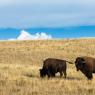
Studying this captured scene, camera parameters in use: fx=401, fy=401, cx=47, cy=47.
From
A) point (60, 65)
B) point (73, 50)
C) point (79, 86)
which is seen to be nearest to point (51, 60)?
point (60, 65)

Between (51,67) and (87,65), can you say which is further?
(51,67)

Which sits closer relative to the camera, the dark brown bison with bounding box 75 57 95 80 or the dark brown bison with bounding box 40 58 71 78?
the dark brown bison with bounding box 75 57 95 80

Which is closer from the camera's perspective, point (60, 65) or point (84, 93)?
point (84, 93)

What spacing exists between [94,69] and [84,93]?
7317mm

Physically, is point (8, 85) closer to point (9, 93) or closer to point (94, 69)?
point (9, 93)

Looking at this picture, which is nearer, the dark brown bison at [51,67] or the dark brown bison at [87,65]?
the dark brown bison at [87,65]

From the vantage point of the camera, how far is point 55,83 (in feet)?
64.8

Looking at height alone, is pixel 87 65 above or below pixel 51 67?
above

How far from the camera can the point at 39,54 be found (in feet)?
158

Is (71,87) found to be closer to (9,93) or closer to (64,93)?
(64,93)

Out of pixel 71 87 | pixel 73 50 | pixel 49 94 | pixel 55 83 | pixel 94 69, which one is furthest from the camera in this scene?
pixel 73 50

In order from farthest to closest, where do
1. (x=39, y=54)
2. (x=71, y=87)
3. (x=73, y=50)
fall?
(x=73, y=50) → (x=39, y=54) → (x=71, y=87)

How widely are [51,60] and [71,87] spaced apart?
651 cm

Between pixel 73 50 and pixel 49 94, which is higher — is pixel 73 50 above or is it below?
above
